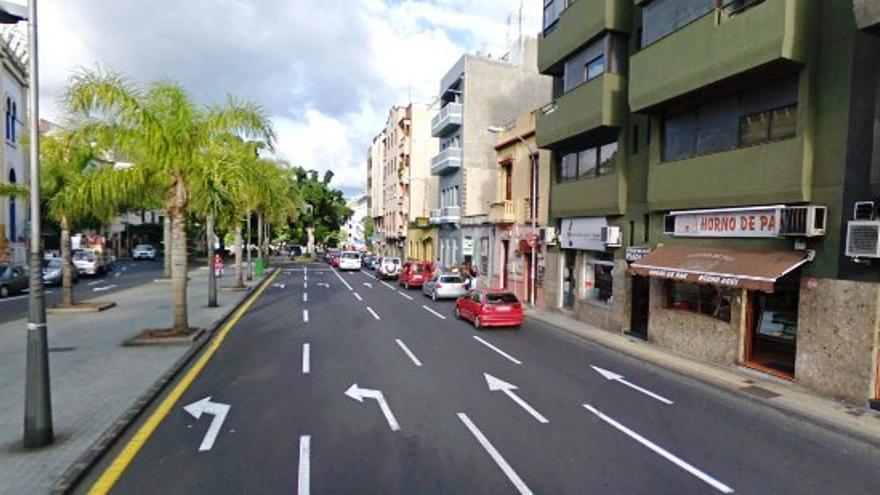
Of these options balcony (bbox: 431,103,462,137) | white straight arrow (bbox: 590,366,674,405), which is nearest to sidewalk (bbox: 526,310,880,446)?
white straight arrow (bbox: 590,366,674,405)

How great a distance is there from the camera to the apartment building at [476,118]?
34719 millimetres

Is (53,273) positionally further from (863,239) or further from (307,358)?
(863,239)

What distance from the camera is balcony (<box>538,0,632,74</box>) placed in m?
16.2

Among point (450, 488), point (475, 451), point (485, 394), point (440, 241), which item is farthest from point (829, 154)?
point (440, 241)

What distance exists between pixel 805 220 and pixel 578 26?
11244 mm

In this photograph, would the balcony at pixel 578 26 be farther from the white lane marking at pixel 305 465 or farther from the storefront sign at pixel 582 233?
the white lane marking at pixel 305 465

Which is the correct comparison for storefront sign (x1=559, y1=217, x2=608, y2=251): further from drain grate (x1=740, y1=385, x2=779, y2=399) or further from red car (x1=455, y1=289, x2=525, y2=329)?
drain grate (x1=740, y1=385, x2=779, y2=399)

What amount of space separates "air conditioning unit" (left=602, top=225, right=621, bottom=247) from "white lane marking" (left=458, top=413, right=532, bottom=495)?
10.3 meters

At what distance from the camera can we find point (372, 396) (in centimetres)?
906

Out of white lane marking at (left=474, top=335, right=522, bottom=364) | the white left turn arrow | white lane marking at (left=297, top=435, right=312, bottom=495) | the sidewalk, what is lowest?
white lane marking at (left=474, top=335, right=522, bottom=364)

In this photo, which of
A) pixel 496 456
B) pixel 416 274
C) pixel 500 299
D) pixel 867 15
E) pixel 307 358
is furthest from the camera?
pixel 416 274

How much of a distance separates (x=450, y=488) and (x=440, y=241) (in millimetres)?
34014

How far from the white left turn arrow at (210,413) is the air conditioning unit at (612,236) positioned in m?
12.7

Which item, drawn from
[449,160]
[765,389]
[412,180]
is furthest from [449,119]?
[765,389]
